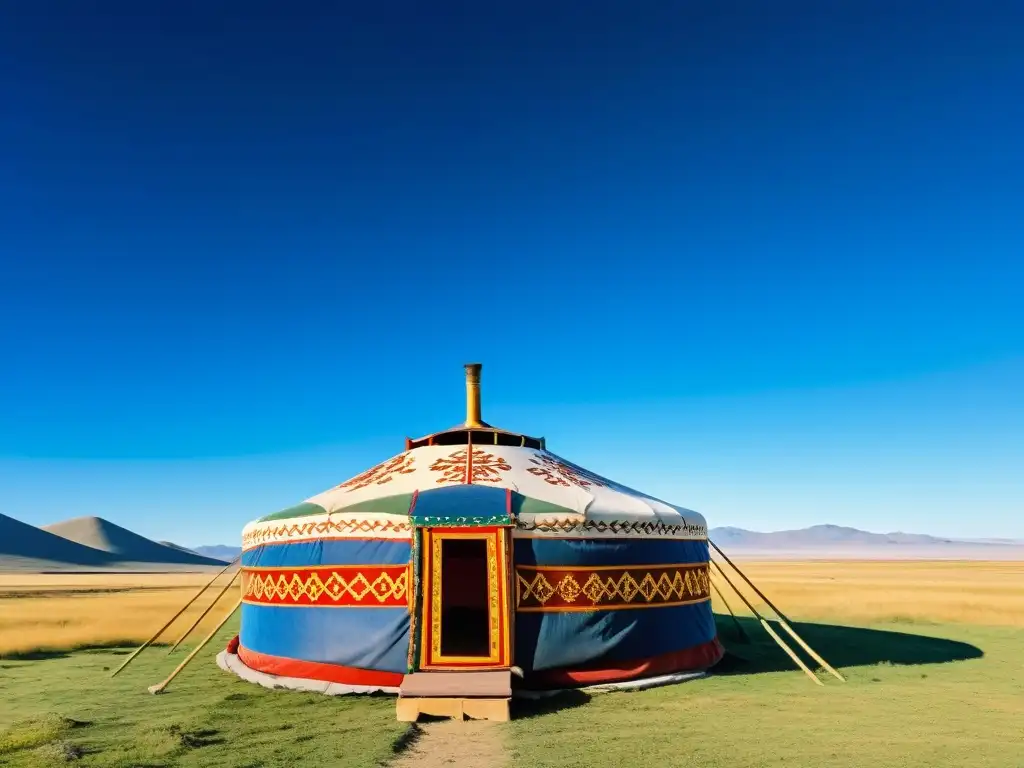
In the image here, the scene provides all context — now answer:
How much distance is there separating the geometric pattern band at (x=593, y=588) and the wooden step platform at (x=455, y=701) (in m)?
1.00

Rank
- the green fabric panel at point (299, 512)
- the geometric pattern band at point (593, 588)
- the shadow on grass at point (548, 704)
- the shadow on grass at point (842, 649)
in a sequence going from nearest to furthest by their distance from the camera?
the shadow on grass at point (548, 704), the geometric pattern band at point (593, 588), the green fabric panel at point (299, 512), the shadow on grass at point (842, 649)

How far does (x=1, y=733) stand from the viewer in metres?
5.74

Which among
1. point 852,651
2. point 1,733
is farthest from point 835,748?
point 1,733

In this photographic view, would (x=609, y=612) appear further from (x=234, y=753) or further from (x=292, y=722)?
(x=234, y=753)

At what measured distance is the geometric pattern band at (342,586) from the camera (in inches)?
287

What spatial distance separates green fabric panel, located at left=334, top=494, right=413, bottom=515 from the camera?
7473 mm

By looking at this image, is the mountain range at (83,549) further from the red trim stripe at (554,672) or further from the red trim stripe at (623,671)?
the red trim stripe at (623,671)

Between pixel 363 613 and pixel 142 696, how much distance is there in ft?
8.22

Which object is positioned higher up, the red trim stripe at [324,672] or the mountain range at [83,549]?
the mountain range at [83,549]

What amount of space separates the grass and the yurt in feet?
1.29

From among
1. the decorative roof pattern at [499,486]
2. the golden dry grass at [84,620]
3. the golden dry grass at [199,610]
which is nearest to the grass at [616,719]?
the decorative roof pattern at [499,486]

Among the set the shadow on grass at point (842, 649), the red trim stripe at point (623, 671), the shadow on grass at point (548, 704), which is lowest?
the shadow on grass at point (548, 704)

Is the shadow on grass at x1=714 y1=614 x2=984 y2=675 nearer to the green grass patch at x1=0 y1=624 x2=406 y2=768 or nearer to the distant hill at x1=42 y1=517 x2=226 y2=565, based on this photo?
the green grass patch at x1=0 y1=624 x2=406 y2=768

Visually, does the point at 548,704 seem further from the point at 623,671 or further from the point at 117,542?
the point at 117,542
